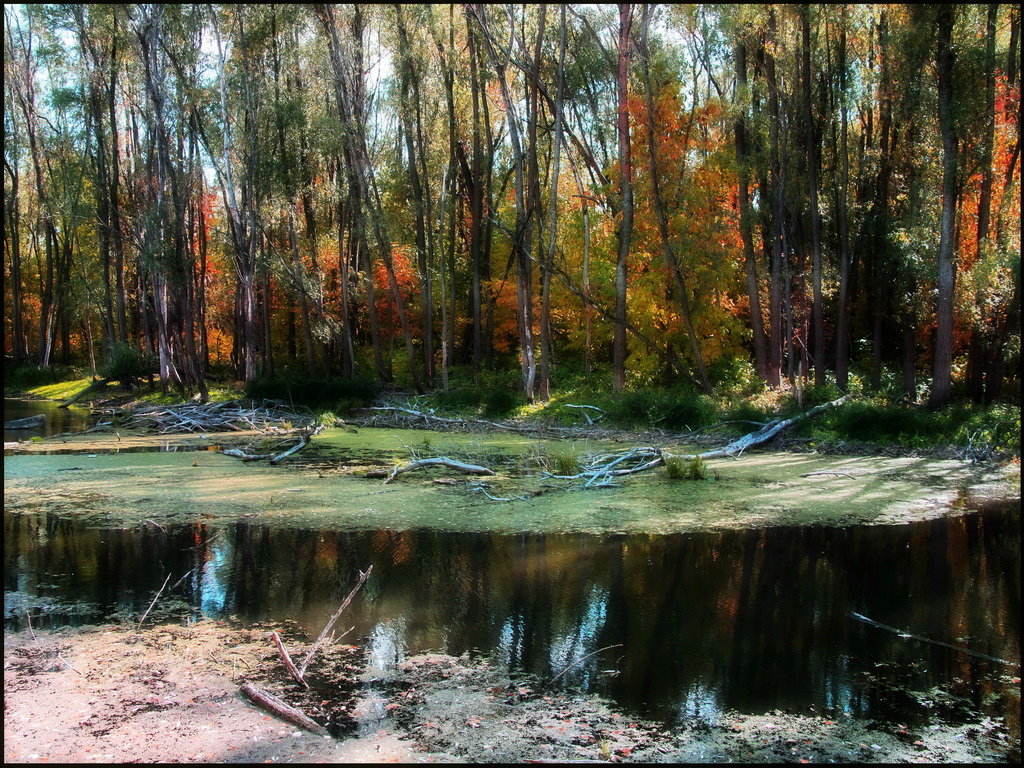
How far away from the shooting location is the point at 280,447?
13.9 m

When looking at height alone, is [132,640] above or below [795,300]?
below

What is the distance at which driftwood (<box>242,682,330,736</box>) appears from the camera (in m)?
3.64

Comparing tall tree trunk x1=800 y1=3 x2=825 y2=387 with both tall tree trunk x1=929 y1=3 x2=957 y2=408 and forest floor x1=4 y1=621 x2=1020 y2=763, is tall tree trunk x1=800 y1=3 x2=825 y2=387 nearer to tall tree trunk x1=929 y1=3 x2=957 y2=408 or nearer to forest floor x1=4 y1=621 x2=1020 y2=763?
tall tree trunk x1=929 y1=3 x2=957 y2=408

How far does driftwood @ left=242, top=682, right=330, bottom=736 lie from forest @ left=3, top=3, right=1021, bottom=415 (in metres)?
13.1

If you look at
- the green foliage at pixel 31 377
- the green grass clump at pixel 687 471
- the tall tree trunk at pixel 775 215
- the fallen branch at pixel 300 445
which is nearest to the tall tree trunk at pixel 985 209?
the tall tree trunk at pixel 775 215

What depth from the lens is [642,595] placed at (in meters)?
5.82

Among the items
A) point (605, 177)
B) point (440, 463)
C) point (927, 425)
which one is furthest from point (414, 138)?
point (927, 425)

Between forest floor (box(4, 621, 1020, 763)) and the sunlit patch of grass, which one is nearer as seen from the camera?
forest floor (box(4, 621, 1020, 763))

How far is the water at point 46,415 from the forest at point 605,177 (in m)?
2.84

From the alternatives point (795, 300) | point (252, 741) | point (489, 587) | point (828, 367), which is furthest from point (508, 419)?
point (252, 741)

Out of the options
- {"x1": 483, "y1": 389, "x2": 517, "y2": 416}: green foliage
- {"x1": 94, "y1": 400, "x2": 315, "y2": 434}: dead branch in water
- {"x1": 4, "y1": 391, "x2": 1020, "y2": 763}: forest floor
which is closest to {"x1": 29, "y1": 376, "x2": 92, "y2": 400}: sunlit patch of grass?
{"x1": 94, "y1": 400, "x2": 315, "y2": 434}: dead branch in water

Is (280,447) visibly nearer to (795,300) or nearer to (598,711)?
(598,711)

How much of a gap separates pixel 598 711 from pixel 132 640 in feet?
9.62

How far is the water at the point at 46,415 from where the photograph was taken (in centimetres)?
1630
